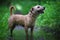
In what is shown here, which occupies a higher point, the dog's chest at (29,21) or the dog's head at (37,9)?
the dog's head at (37,9)

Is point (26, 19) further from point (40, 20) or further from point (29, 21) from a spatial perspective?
point (40, 20)

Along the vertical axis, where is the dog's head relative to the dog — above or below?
above

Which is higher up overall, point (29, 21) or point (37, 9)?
point (37, 9)

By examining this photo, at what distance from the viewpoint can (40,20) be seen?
2.04 m

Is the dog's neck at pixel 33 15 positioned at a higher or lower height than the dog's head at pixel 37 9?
lower

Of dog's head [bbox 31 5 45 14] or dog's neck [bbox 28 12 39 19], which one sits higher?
dog's head [bbox 31 5 45 14]

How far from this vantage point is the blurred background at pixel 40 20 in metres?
2.02

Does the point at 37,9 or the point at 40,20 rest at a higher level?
the point at 37,9

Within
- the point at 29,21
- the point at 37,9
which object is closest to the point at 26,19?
the point at 29,21

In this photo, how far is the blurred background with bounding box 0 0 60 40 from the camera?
202 centimetres

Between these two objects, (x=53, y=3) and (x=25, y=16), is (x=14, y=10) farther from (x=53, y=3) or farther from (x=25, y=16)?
(x=53, y=3)

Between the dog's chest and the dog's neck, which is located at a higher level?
the dog's neck

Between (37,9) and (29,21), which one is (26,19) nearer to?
(29,21)

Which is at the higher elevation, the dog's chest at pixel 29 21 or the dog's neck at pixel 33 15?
the dog's neck at pixel 33 15
